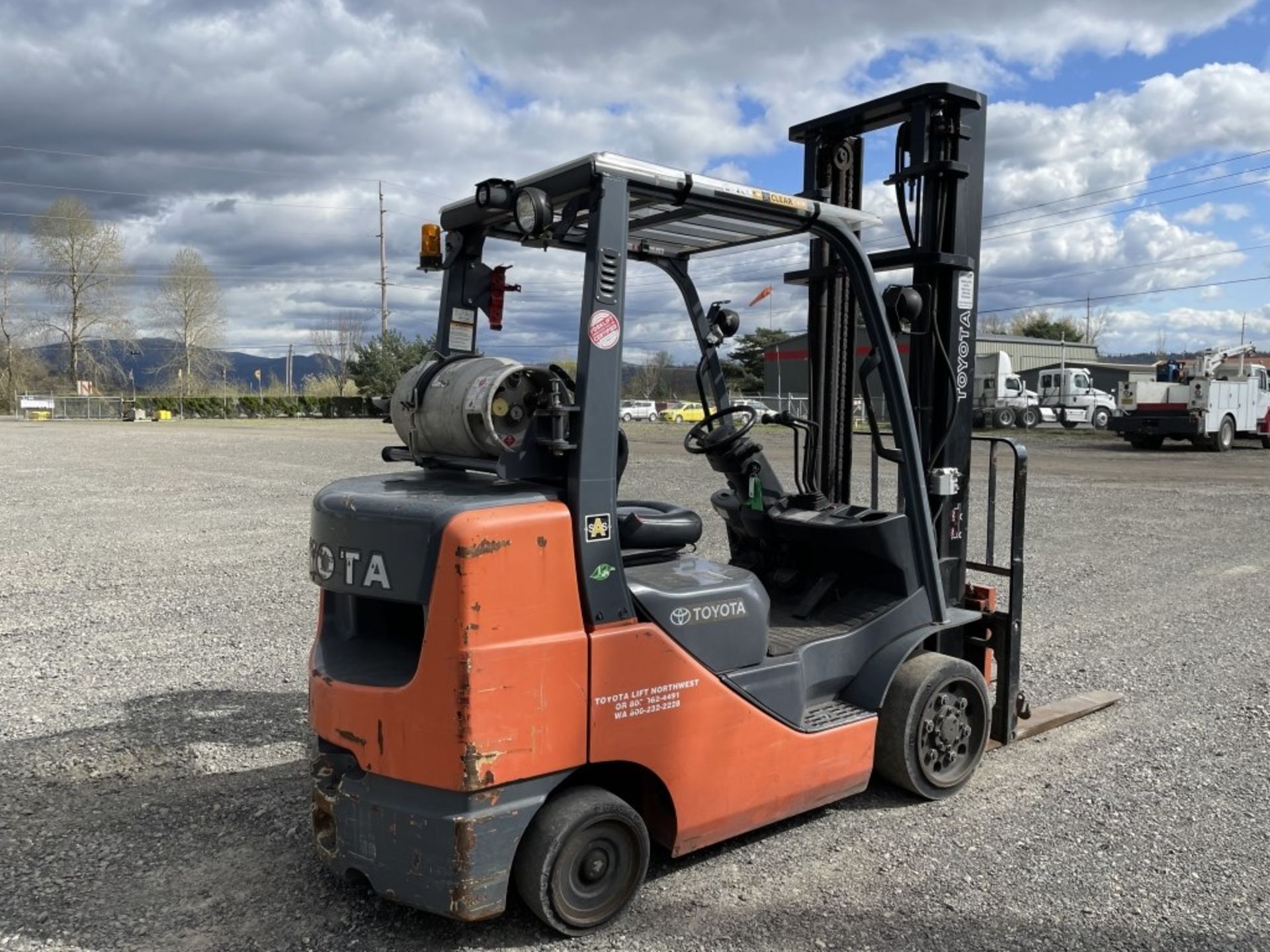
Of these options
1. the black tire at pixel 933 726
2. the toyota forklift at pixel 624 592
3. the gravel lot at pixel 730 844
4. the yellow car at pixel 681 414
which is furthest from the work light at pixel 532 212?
the yellow car at pixel 681 414

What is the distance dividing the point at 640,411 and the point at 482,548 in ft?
184

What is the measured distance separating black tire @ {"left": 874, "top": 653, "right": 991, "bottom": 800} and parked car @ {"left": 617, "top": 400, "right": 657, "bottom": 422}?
51218 mm

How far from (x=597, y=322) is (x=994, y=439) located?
2611 millimetres

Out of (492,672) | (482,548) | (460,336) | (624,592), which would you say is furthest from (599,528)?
(460,336)

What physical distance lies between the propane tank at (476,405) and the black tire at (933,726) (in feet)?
7.00

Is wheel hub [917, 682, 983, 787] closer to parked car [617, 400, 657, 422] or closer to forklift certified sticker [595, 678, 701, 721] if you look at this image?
forklift certified sticker [595, 678, 701, 721]

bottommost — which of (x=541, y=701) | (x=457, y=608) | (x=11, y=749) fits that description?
(x=11, y=749)

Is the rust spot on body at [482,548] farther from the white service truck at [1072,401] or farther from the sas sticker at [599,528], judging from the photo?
the white service truck at [1072,401]

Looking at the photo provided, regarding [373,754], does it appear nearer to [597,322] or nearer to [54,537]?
[597,322]

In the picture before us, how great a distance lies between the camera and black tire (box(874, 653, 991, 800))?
14.8ft

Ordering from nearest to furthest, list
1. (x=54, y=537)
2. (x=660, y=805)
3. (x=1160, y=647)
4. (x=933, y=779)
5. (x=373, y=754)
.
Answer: (x=373, y=754)
(x=660, y=805)
(x=933, y=779)
(x=1160, y=647)
(x=54, y=537)

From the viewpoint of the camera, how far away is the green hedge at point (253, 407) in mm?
71188

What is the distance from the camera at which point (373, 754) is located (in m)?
3.40

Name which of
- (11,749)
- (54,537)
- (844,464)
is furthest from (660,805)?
(54,537)
